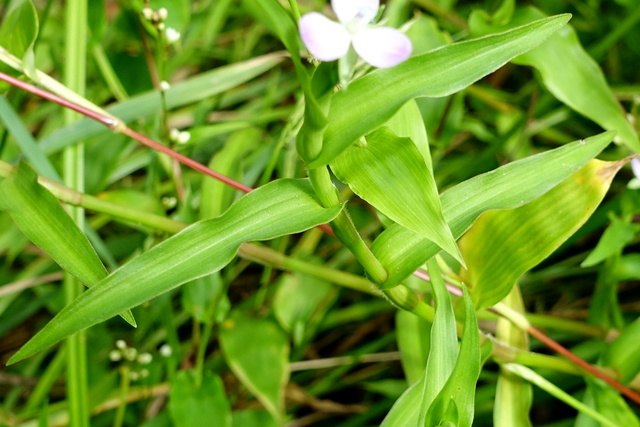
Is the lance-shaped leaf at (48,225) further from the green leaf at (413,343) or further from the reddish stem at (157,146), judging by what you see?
the green leaf at (413,343)

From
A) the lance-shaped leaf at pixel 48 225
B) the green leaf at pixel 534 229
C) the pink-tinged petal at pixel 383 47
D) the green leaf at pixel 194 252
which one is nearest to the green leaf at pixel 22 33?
the lance-shaped leaf at pixel 48 225

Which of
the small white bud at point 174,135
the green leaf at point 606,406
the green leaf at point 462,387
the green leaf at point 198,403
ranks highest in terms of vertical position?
the small white bud at point 174,135

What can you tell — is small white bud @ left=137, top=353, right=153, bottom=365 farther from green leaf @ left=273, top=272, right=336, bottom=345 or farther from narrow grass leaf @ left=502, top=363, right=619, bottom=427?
narrow grass leaf @ left=502, top=363, right=619, bottom=427

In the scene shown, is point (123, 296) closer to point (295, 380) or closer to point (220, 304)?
point (220, 304)

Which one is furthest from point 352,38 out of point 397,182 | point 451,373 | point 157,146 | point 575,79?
point 575,79

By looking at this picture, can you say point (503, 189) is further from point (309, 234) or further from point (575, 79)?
point (309, 234)

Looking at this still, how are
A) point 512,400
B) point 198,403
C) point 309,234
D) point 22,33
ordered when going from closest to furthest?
point 22,33 < point 512,400 < point 198,403 < point 309,234

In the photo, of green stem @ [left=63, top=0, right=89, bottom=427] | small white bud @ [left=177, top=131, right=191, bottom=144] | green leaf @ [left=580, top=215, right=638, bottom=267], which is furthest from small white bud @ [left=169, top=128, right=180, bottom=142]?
green leaf @ [left=580, top=215, right=638, bottom=267]
